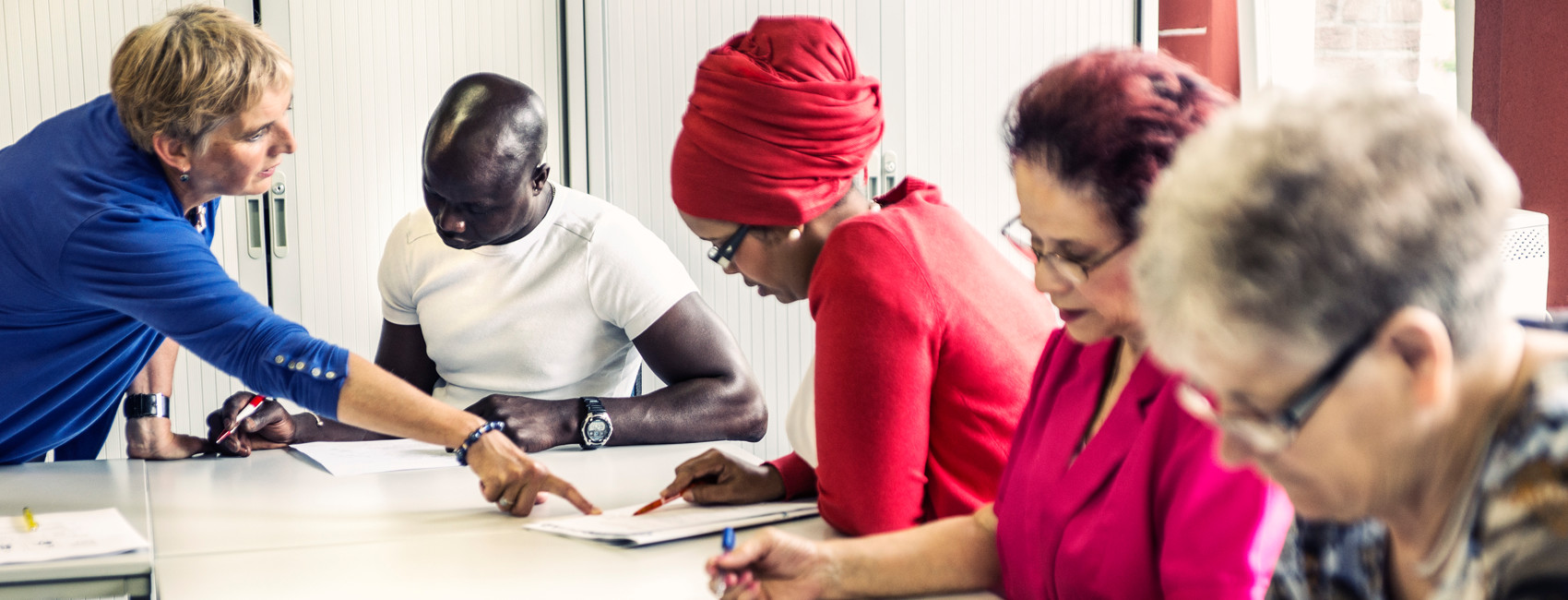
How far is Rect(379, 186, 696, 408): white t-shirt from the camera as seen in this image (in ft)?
7.59

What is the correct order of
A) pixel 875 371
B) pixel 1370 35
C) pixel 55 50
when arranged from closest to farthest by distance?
pixel 875 371
pixel 1370 35
pixel 55 50

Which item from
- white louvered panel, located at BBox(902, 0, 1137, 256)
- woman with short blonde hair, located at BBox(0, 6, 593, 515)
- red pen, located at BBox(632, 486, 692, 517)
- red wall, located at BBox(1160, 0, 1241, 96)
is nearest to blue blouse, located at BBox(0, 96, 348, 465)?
woman with short blonde hair, located at BBox(0, 6, 593, 515)

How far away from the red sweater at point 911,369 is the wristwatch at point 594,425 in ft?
2.51

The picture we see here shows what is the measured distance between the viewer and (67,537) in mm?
1437

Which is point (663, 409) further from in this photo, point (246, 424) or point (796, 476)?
point (246, 424)

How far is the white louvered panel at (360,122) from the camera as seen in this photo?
313 cm

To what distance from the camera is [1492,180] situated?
1.79 feet

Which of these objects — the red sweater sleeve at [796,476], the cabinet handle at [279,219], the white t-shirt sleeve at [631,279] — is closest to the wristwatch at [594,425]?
the white t-shirt sleeve at [631,279]

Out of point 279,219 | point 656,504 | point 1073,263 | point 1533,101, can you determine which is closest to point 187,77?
point 656,504

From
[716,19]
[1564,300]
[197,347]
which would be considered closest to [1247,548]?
[197,347]

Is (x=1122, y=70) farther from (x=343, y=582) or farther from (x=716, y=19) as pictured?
(x=716, y=19)

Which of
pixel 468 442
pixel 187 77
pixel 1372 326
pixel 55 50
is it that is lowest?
pixel 468 442

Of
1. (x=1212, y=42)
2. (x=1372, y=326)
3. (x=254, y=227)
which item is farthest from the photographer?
(x=1212, y=42)

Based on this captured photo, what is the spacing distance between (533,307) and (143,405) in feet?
2.25
